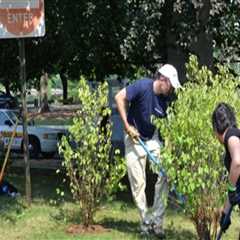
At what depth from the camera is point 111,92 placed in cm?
1359

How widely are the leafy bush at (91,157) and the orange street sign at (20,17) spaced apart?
71.3 inches

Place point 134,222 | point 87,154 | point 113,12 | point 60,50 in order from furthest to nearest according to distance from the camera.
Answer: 1. point 60,50
2. point 113,12
3. point 134,222
4. point 87,154

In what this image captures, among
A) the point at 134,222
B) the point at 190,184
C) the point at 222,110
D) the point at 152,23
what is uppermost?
the point at 152,23

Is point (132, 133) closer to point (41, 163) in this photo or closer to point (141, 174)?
point (141, 174)

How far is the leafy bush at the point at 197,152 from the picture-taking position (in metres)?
6.61

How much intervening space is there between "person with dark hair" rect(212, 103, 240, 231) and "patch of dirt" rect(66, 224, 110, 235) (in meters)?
2.85

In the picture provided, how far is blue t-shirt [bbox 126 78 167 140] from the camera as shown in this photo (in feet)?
24.9

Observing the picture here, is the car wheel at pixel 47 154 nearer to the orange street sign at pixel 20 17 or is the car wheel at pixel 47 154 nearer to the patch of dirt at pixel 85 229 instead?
the orange street sign at pixel 20 17

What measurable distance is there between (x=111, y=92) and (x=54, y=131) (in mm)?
6410

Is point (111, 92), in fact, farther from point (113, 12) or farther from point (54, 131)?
point (54, 131)

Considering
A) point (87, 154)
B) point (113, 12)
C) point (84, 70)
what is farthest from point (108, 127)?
point (84, 70)

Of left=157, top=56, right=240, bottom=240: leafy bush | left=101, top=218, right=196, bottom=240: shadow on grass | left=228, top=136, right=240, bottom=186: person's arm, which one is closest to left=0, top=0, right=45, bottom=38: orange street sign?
left=101, top=218, right=196, bottom=240: shadow on grass

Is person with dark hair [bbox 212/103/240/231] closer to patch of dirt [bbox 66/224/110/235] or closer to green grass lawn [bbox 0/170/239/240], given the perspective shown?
green grass lawn [bbox 0/170/239/240]

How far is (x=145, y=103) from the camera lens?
7.61 meters
